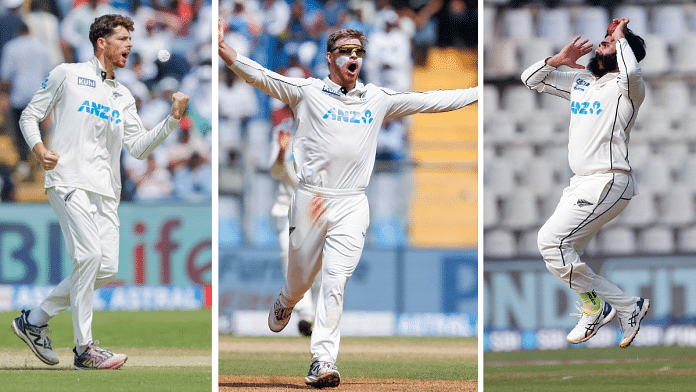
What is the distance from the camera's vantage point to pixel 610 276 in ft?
28.6

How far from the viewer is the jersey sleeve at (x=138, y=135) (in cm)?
558

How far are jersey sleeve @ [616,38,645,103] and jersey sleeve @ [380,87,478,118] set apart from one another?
0.90 m

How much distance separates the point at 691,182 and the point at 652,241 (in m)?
1.13

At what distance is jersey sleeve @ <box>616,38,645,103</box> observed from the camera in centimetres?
499

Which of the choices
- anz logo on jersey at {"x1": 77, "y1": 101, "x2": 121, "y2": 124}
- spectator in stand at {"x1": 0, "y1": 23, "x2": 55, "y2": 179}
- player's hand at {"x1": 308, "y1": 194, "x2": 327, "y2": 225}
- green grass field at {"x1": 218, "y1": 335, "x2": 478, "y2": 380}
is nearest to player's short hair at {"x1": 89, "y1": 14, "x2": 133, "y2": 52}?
anz logo on jersey at {"x1": 77, "y1": 101, "x2": 121, "y2": 124}

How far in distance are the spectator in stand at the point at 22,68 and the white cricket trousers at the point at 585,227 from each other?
732cm

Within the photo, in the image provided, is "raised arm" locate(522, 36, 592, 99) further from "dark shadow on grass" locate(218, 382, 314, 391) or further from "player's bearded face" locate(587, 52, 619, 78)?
"dark shadow on grass" locate(218, 382, 314, 391)

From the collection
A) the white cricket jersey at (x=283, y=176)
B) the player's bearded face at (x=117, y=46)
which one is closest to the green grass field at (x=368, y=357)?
the white cricket jersey at (x=283, y=176)

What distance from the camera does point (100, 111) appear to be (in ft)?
17.8

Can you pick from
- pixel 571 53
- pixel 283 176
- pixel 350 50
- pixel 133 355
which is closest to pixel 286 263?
pixel 283 176

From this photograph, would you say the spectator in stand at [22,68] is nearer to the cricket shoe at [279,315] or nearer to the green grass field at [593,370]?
the cricket shoe at [279,315]

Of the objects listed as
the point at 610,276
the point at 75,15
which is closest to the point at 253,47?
the point at 75,15

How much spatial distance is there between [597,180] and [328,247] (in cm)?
173

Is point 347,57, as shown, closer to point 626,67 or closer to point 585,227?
point 626,67
